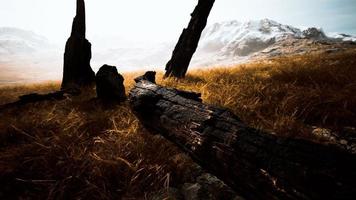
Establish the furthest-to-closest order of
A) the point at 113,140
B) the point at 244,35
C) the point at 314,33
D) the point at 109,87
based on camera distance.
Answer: the point at 244,35 < the point at 314,33 < the point at 109,87 < the point at 113,140

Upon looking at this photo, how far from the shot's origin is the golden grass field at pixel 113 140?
229cm

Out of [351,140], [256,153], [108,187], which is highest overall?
[256,153]

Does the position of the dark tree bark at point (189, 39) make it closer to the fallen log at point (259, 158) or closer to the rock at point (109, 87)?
the rock at point (109, 87)

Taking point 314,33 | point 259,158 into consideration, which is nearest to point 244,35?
point 314,33

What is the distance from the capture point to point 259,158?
153cm

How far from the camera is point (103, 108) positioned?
13.6 feet

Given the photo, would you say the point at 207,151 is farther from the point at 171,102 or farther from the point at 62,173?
the point at 62,173

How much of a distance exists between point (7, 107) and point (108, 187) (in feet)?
9.45

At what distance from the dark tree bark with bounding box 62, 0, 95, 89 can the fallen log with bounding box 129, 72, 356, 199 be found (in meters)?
4.41

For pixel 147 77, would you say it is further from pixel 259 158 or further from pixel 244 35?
pixel 244 35

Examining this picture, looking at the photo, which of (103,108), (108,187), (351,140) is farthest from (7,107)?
(351,140)

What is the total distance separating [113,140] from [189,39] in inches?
177

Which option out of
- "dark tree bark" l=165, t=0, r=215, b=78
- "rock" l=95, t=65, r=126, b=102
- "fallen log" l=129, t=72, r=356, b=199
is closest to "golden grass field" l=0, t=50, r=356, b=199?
"rock" l=95, t=65, r=126, b=102

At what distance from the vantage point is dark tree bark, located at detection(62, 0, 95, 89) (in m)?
6.23
